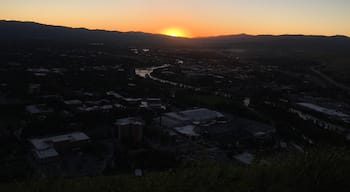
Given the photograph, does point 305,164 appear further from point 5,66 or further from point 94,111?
point 5,66

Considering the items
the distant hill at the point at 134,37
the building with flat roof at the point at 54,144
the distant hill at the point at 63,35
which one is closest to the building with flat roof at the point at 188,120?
the building with flat roof at the point at 54,144

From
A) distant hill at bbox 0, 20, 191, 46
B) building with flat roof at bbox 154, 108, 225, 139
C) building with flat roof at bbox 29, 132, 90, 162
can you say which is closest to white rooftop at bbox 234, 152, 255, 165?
building with flat roof at bbox 154, 108, 225, 139

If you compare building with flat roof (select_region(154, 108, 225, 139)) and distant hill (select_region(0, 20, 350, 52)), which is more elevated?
distant hill (select_region(0, 20, 350, 52))

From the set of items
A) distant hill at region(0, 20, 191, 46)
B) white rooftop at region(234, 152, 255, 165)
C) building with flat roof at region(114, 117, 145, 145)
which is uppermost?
distant hill at region(0, 20, 191, 46)

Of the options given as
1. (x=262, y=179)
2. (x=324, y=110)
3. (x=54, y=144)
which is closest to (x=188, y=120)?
(x=54, y=144)

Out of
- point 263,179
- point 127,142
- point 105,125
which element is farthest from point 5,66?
point 263,179

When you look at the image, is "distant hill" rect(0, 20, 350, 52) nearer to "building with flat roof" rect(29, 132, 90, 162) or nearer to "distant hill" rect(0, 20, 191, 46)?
"distant hill" rect(0, 20, 191, 46)

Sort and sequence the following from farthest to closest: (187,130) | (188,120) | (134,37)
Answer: (134,37) → (188,120) → (187,130)

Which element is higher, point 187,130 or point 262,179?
point 262,179

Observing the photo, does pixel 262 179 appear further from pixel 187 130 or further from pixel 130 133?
pixel 187 130
